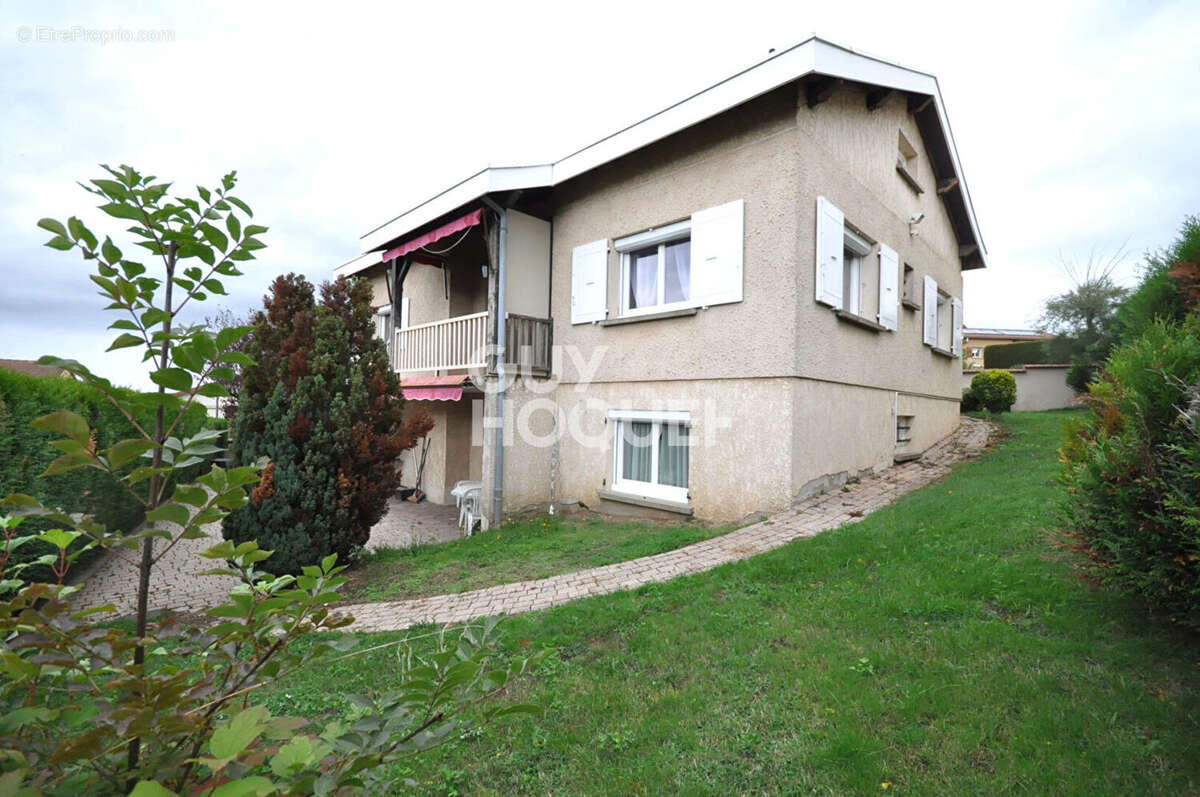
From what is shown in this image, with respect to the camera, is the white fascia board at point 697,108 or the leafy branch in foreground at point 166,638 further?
the white fascia board at point 697,108

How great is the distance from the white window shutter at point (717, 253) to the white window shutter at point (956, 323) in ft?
29.0

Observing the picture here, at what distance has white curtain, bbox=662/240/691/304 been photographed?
9039mm

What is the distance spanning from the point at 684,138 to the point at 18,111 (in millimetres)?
7795

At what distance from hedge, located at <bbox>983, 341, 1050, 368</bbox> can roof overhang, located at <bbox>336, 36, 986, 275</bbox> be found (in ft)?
55.6

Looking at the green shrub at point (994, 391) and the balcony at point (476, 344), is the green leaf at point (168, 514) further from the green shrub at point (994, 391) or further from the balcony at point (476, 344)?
the green shrub at point (994, 391)

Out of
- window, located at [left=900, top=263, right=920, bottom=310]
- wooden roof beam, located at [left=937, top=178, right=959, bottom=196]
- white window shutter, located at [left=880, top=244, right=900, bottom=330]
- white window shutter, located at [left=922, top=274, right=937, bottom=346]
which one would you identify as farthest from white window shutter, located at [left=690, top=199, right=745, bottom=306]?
wooden roof beam, located at [left=937, top=178, right=959, bottom=196]

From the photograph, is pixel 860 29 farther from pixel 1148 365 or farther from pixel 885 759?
pixel 885 759

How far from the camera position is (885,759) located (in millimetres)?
2605

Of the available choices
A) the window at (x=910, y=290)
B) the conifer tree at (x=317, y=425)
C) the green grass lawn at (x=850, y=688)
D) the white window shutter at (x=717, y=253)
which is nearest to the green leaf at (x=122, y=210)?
the green grass lawn at (x=850, y=688)

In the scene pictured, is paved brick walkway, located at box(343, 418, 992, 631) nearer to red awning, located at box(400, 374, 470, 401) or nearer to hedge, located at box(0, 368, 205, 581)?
hedge, located at box(0, 368, 205, 581)

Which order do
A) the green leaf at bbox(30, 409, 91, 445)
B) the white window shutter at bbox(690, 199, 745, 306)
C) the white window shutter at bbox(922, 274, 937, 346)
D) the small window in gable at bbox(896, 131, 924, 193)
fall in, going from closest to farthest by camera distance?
the green leaf at bbox(30, 409, 91, 445)
the white window shutter at bbox(690, 199, 745, 306)
the small window in gable at bbox(896, 131, 924, 193)
the white window shutter at bbox(922, 274, 937, 346)

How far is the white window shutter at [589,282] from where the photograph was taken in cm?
955

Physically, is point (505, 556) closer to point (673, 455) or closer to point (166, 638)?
point (673, 455)

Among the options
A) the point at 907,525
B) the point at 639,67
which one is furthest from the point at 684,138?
the point at 907,525
